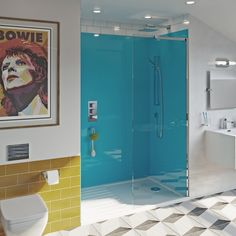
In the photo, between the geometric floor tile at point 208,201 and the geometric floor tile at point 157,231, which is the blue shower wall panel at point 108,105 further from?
the geometric floor tile at point 157,231

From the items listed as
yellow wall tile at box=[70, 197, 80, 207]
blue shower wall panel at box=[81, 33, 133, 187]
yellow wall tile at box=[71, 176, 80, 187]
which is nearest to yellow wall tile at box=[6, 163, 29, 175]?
yellow wall tile at box=[71, 176, 80, 187]

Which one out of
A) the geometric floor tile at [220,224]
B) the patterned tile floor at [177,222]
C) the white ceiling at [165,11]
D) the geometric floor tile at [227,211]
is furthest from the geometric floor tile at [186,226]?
the white ceiling at [165,11]

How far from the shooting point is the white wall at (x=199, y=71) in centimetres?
416

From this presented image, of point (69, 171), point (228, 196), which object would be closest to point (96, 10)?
point (69, 171)

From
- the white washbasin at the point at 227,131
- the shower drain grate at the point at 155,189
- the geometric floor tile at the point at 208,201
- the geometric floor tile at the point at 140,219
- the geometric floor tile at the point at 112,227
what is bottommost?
the geometric floor tile at the point at 112,227

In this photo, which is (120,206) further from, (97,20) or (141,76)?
(97,20)

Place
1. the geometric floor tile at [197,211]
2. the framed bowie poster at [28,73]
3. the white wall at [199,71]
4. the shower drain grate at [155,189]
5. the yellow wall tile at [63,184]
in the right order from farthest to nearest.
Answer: the shower drain grate at [155,189], the white wall at [199,71], the geometric floor tile at [197,211], the yellow wall tile at [63,184], the framed bowie poster at [28,73]

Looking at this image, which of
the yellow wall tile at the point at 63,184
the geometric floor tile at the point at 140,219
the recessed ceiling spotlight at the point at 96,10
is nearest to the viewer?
the yellow wall tile at the point at 63,184

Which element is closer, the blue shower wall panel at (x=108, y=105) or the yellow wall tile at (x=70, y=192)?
the yellow wall tile at (x=70, y=192)

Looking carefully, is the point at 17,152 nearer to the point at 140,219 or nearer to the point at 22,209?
the point at 22,209

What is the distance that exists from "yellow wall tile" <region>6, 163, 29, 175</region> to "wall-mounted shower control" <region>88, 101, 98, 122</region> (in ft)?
5.17

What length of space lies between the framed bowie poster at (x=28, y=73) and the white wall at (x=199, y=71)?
1.85 meters

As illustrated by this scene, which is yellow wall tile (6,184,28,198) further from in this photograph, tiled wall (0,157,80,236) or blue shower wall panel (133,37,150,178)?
blue shower wall panel (133,37,150,178)

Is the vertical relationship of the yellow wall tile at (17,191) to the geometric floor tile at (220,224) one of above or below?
above
